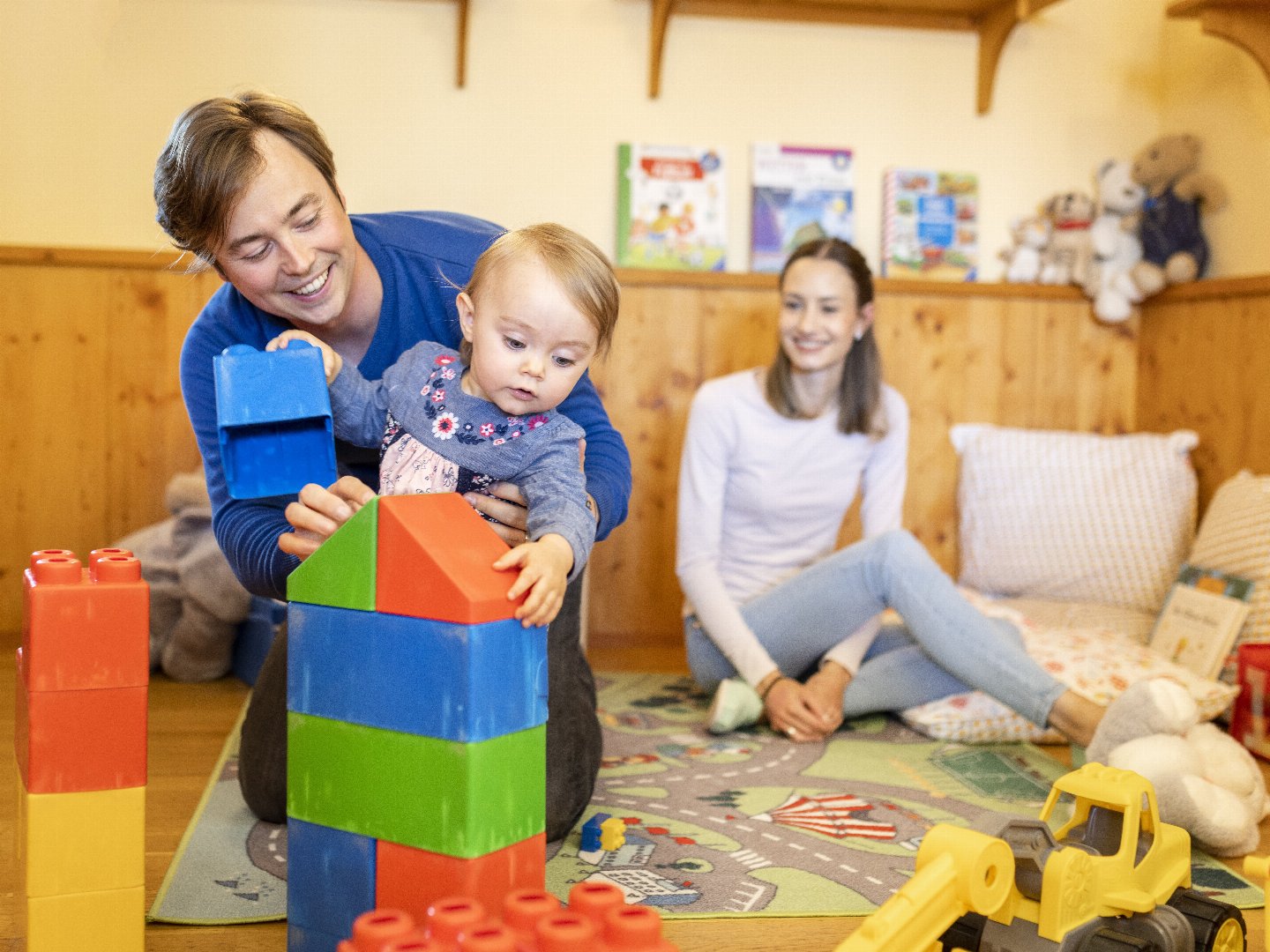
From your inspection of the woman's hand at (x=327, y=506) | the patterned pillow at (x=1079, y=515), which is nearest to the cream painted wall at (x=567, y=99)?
the patterned pillow at (x=1079, y=515)

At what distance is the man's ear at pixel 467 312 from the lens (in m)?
1.25

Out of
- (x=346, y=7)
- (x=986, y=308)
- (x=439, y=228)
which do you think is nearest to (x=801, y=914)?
(x=439, y=228)

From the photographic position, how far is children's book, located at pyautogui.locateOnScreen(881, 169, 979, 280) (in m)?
2.91

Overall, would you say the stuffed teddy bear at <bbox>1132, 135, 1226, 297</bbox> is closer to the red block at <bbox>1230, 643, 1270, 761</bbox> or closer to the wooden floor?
the red block at <bbox>1230, 643, 1270, 761</bbox>

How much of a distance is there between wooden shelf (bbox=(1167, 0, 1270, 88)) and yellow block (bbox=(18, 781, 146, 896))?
2.37 m

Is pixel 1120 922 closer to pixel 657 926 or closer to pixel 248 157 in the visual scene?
pixel 657 926

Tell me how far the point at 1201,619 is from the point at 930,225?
115cm

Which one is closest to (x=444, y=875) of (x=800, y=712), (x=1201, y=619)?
(x=800, y=712)

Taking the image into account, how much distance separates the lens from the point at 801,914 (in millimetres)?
1288

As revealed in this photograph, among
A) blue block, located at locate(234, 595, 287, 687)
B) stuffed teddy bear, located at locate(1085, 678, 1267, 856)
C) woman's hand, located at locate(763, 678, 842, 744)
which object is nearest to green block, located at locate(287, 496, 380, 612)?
stuffed teddy bear, located at locate(1085, 678, 1267, 856)

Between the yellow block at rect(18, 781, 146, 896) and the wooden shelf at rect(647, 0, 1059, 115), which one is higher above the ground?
the wooden shelf at rect(647, 0, 1059, 115)

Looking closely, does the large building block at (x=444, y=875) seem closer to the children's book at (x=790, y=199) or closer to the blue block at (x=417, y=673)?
the blue block at (x=417, y=673)

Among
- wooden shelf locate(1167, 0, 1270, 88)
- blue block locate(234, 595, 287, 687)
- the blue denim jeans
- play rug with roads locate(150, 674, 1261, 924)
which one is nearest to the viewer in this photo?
play rug with roads locate(150, 674, 1261, 924)

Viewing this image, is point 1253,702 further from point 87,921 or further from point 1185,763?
point 87,921
